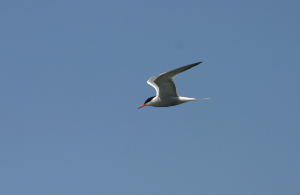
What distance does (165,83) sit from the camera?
1873 centimetres

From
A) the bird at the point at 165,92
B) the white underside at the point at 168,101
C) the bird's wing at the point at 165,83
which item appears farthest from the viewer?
the white underside at the point at 168,101

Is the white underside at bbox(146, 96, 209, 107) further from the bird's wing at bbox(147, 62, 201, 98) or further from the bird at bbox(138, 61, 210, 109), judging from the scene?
the bird's wing at bbox(147, 62, 201, 98)

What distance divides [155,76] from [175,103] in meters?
2.14

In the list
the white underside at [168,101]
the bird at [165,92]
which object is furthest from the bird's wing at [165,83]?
the white underside at [168,101]

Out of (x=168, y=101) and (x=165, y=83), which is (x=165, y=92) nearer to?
(x=168, y=101)

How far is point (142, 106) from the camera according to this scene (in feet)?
71.8

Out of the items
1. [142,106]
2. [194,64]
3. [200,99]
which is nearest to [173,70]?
[194,64]

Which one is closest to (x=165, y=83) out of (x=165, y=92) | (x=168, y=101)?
(x=165, y=92)

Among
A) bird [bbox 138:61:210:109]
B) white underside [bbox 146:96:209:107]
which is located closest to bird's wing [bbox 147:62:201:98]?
bird [bbox 138:61:210:109]

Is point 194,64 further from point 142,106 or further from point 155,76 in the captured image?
point 142,106

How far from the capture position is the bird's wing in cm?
1756

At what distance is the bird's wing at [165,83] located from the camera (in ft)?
57.6

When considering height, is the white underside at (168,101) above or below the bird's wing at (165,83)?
below

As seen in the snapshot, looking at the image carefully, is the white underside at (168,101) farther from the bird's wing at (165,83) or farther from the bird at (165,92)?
the bird's wing at (165,83)
